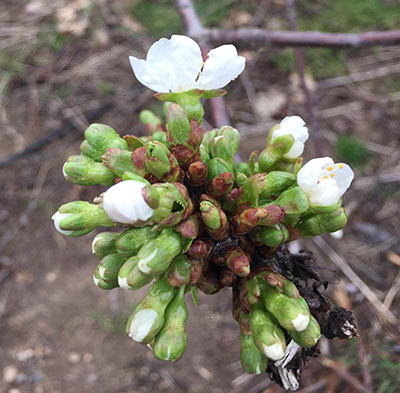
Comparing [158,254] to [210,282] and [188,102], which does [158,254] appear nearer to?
[210,282]

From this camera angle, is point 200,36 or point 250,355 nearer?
point 250,355

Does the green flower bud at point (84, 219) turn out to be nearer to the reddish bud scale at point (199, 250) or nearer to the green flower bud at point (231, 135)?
the reddish bud scale at point (199, 250)

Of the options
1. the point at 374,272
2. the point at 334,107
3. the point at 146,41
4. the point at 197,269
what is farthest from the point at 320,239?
the point at 146,41

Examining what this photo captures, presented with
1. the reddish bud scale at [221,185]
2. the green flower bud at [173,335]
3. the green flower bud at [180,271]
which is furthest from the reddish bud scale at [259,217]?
the green flower bud at [173,335]

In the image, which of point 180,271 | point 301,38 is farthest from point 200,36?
point 180,271

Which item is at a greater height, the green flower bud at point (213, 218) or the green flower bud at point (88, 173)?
the green flower bud at point (88, 173)

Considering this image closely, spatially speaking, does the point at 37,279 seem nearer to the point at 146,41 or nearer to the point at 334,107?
the point at 146,41

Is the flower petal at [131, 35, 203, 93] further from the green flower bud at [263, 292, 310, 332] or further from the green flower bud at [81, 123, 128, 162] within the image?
the green flower bud at [263, 292, 310, 332]
